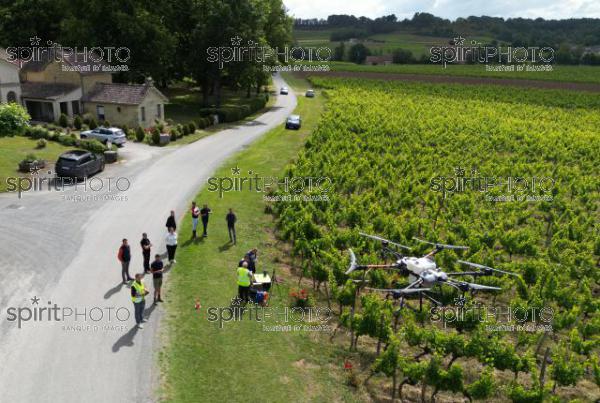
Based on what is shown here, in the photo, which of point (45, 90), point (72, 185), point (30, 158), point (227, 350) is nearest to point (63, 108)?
point (45, 90)

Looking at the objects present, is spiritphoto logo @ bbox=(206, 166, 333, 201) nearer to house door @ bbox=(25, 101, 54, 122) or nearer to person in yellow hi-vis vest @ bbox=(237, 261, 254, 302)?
person in yellow hi-vis vest @ bbox=(237, 261, 254, 302)

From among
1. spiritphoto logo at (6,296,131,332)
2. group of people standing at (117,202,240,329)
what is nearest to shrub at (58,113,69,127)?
group of people standing at (117,202,240,329)

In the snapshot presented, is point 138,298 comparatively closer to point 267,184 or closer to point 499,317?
point 499,317

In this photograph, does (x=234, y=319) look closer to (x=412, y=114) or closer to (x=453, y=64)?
(x=412, y=114)

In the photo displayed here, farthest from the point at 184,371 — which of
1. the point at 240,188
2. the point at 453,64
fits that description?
the point at 453,64

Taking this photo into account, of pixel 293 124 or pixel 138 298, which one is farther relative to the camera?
pixel 293 124
